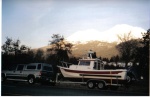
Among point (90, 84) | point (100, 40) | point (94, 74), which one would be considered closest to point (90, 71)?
point (94, 74)

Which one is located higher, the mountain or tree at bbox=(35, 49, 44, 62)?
the mountain

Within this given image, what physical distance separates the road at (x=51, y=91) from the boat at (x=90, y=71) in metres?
0.25

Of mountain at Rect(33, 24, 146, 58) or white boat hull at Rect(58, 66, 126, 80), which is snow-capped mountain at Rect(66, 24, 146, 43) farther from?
white boat hull at Rect(58, 66, 126, 80)

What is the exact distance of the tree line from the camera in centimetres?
611

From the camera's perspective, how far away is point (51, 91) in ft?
20.7

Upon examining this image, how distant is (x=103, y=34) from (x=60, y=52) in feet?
3.58

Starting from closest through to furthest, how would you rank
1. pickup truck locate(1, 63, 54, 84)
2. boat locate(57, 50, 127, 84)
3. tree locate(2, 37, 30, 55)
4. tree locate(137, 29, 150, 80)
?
tree locate(137, 29, 150, 80), boat locate(57, 50, 127, 84), tree locate(2, 37, 30, 55), pickup truck locate(1, 63, 54, 84)

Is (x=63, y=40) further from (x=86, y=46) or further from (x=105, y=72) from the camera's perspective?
(x=105, y=72)

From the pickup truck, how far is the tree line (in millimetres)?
125

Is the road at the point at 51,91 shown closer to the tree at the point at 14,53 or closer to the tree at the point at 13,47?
the tree at the point at 14,53

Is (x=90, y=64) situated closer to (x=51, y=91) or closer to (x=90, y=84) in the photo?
(x=90, y=84)

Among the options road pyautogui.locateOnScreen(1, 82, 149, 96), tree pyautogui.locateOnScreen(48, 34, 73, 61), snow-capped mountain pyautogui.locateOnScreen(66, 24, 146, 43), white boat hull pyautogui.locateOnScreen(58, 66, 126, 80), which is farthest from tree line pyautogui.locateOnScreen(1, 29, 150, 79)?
road pyautogui.locateOnScreen(1, 82, 149, 96)

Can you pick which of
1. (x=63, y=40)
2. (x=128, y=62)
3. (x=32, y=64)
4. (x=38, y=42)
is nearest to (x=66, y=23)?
(x=63, y=40)

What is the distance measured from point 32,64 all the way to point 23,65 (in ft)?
0.77
